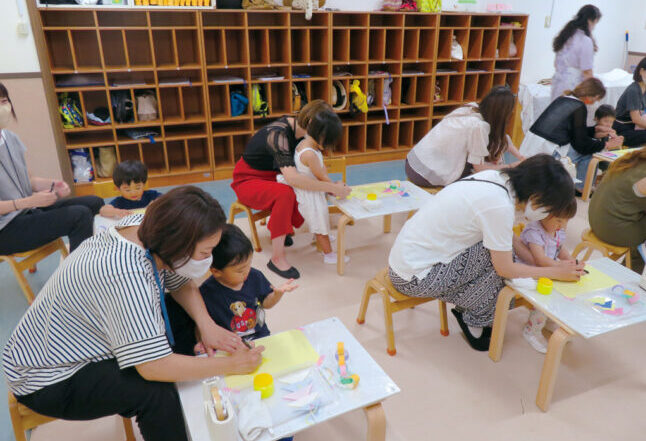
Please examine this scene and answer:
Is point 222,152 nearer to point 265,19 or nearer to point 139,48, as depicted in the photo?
point 139,48

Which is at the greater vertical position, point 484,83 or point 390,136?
point 484,83

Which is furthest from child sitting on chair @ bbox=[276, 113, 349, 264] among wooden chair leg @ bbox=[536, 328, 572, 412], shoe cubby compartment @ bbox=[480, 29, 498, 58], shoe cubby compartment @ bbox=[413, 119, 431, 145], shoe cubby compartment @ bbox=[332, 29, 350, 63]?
shoe cubby compartment @ bbox=[480, 29, 498, 58]

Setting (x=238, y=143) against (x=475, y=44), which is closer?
(x=238, y=143)

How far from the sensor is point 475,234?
1883 millimetres

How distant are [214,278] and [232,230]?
0.19 metres

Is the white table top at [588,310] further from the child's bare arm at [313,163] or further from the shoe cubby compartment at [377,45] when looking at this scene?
the shoe cubby compartment at [377,45]

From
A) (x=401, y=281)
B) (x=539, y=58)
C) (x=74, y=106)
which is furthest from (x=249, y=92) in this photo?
(x=539, y=58)

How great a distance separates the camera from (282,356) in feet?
4.54

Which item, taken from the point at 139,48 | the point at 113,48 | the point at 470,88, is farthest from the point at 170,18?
the point at 470,88

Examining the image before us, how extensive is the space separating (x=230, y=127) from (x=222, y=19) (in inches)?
39.0

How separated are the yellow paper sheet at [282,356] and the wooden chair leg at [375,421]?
0.22 metres

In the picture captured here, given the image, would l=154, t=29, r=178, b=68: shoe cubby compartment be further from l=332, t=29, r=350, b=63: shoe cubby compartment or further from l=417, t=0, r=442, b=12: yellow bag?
l=417, t=0, r=442, b=12: yellow bag

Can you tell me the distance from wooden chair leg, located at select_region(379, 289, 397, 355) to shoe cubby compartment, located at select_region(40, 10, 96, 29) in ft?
11.3

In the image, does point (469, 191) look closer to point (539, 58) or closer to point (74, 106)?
point (74, 106)
